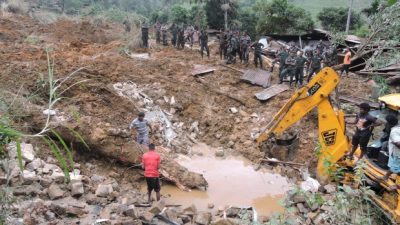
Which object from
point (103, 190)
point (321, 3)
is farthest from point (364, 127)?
point (321, 3)

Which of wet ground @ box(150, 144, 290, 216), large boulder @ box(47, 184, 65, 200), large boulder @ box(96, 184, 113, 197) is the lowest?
wet ground @ box(150, 144, 290, 216)

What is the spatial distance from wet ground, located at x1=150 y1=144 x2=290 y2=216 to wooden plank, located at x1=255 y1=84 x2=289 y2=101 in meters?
3.42

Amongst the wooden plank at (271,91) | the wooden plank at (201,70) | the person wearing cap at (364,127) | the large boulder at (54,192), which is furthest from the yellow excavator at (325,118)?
the wooden plank at (201,70)

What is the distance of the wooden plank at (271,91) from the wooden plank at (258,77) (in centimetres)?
50

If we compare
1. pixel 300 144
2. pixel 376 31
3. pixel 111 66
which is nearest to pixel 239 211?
pixel 300 144

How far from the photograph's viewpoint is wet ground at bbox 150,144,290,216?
26.6 feet

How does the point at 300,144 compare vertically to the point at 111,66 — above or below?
below

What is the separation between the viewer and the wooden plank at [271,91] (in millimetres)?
13102

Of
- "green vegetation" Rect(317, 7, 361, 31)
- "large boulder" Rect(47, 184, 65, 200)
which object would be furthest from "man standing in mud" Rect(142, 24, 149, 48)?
"green vegetation" Rect(317, 7, 361, 31)

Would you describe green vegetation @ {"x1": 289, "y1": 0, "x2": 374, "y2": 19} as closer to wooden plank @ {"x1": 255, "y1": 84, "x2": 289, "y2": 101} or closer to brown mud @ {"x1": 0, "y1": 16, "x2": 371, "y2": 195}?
brown mud @ {"x1": 0, "y1": 16, "x2": 371, "y2": 195}

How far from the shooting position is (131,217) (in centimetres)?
655

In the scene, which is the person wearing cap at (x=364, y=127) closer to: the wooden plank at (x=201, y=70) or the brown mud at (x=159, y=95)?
the brown mud at (x=159, y=95)

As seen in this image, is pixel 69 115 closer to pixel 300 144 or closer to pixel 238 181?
pixel 238 181

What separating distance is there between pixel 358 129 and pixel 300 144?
3.67 meters
